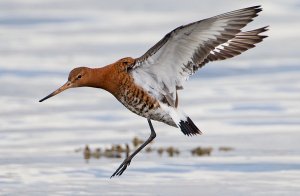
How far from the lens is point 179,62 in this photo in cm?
1520

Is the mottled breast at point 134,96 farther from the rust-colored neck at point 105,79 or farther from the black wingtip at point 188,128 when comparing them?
the black wingtip at point 188,128

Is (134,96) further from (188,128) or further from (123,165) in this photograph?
(123,165)

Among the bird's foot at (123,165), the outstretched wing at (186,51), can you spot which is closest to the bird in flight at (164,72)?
the outstretched wing at (186,51)

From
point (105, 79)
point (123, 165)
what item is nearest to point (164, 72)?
point (105, 79)

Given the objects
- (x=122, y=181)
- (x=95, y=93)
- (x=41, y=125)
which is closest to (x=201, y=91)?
(x=95, y=93)

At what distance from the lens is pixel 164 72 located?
50.5 feet

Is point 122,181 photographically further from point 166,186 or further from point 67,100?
point 67,100

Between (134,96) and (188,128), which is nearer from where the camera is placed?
(188,128)

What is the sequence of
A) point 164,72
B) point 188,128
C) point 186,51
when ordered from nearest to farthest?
point 186,51, point 188,128, point 164,72

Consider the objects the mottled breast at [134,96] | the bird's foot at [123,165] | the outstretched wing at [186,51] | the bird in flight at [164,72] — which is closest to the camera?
the outstretched wing at [186,51]

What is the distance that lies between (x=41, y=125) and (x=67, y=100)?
5.50 feet

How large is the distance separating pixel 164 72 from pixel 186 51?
46 centimetres

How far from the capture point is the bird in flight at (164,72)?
1490 centimetres

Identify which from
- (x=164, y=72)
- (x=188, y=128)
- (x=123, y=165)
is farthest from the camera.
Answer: (x=123, y=165)
